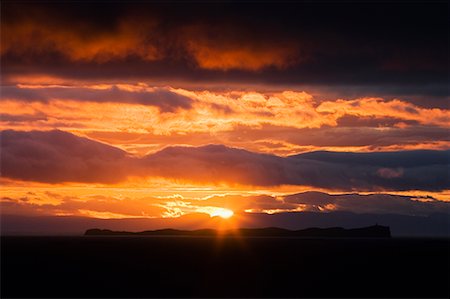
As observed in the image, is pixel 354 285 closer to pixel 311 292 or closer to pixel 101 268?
pixel 311 292

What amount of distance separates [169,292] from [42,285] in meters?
14.6

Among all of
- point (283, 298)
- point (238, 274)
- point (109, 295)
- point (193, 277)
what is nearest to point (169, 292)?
point (109, 295)

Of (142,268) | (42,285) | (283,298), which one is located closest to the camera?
(283,298)

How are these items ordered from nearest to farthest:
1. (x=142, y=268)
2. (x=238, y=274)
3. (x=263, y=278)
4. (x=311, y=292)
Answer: (x=311, y=292) → (x=263, y=278) → (x=238, y=274) → (x=142, y=268)

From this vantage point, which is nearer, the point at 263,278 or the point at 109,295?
the point at 109,295

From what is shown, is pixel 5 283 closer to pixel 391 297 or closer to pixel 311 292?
pixel 311 292

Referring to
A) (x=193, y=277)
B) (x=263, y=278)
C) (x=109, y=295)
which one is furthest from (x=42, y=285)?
(x=263, y=278)

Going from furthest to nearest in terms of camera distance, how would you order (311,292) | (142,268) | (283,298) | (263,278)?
(142,268) → (263,278) → (311,292) → (283,298)

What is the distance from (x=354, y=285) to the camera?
7919 centimetres

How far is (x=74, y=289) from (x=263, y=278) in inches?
907

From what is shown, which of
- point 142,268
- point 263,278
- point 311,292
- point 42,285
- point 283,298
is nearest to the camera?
point 283,298

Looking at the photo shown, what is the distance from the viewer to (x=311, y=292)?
71312 millimetres

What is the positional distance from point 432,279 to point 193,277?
89.5 feet

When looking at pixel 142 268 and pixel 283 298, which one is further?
pixel 142 268
